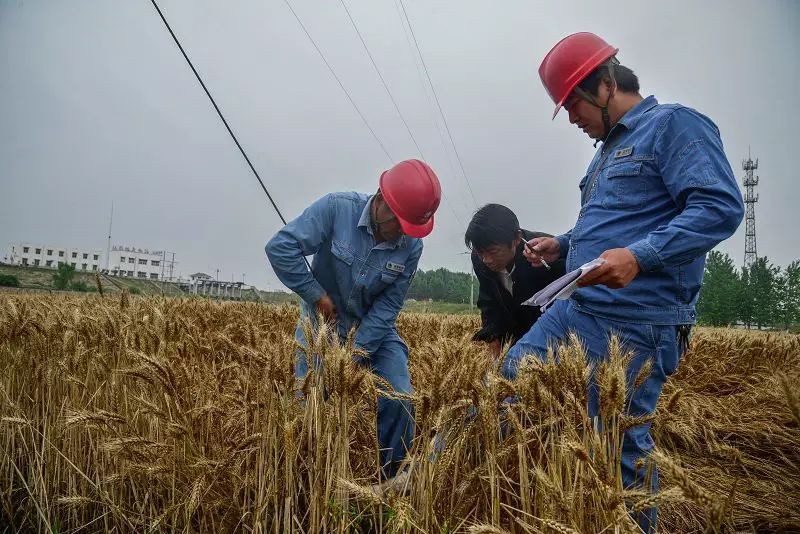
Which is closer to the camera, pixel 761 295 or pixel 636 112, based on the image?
pixel 636 112

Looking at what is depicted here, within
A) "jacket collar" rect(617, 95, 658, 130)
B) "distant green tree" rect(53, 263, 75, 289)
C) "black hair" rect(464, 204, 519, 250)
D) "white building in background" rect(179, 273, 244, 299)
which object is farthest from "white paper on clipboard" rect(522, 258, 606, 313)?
"distant green tree" rect(53, 263, 75, 289)

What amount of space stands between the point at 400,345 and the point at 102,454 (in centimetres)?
187

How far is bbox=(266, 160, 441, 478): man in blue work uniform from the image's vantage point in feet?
10.5

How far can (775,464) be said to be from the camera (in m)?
3.59

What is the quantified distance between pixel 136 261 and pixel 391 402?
11752 centimetres

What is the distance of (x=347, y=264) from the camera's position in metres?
3.38

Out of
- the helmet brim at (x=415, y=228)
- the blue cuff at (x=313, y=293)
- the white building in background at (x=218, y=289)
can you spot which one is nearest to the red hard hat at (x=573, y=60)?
the helmet brim at (x=415, y=228)

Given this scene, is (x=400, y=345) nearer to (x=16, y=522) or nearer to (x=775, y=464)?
(x=16, y=522)

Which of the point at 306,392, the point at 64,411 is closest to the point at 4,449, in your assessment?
the point at 64,411

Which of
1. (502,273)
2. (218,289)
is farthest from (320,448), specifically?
(218,289)

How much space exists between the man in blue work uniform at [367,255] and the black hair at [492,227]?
308mm

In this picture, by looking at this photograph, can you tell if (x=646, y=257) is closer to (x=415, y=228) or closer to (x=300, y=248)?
(x=415, y=228)

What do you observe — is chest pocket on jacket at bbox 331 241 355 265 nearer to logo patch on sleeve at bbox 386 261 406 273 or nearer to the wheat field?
logo patch on sleeve at bbox 386 261 406 273

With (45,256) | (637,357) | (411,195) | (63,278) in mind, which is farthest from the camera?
(45,256)
